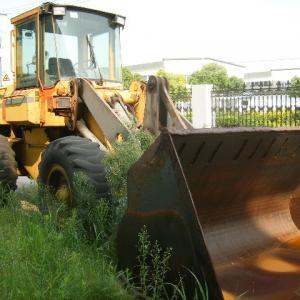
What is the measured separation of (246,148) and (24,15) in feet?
14.5

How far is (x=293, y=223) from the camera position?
502 cm

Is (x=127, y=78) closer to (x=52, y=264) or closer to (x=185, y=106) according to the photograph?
(x=185, y=106)

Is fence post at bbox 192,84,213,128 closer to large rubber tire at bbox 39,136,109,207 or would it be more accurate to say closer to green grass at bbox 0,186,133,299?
large rubber tire at bbox 39,136,109,207

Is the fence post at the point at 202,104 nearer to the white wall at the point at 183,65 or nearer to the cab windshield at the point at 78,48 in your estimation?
the cab windshield at the point at 78,48

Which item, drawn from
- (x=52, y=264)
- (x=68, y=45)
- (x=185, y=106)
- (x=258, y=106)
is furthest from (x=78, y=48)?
(x=185, y=106)

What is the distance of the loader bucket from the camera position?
10.4 ft

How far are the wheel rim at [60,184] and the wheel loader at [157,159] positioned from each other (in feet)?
0.05

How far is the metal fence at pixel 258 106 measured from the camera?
52.1ft

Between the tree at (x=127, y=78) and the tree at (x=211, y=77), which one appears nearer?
the tree at (x=127, y=78)

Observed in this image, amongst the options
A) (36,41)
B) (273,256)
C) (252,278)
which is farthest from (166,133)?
(36,41)

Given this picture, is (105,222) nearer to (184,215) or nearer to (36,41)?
(184,215)

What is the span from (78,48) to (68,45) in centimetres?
14

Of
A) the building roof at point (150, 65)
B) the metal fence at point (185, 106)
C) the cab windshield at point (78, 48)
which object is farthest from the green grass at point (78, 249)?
the building roof at point (150, 65)

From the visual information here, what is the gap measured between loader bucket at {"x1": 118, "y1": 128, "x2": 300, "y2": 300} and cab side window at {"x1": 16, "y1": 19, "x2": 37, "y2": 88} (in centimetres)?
374
